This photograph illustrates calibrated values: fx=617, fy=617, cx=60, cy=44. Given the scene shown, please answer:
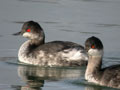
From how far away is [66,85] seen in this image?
1532 centimetres

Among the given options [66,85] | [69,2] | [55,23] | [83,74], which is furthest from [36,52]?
[69,2]

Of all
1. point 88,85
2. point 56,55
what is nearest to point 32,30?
point 56,55

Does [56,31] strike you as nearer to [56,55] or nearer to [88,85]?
[56,55]

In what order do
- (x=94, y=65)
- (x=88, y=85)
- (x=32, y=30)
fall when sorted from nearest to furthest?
(x=88, y=85) < (x=94, y=65) < (x=32, y=30)

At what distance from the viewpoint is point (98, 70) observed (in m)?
15.7

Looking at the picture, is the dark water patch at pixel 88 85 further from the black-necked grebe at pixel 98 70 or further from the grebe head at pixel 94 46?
the grebe head at pixel 94 46

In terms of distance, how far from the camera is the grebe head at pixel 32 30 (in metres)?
19.1

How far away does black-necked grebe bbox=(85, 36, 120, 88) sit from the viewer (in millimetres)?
14938

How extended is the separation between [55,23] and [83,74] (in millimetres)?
6928

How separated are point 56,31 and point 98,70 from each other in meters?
6.55

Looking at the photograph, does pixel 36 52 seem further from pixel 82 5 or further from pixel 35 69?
pixel 82 5

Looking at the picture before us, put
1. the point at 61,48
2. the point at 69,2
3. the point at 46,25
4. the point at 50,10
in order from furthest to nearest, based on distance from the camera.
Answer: the point at 69,2 → the point at 50,10 → the point at 46,25 → the point at 61,48

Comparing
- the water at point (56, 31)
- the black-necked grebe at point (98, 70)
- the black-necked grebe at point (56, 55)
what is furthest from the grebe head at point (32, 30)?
the black-necked grebe at point (98, 70)

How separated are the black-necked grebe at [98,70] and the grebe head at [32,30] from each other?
11.8 feet
